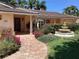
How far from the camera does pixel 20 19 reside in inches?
1208

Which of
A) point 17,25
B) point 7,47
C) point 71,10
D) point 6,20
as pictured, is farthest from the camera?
point 71,10

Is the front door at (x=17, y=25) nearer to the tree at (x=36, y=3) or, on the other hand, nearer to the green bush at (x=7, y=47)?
the green bush at (x=7, y=47)

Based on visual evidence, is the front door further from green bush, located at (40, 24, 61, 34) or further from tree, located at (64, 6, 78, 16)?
tree, located at (64, 6, 78, 16)

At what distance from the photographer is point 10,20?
81.5 feet

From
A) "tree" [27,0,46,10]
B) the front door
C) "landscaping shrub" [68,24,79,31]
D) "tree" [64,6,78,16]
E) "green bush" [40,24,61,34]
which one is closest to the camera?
"green bush" [40,24,61,34]

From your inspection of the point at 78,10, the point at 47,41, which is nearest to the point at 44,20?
the point at 47,41

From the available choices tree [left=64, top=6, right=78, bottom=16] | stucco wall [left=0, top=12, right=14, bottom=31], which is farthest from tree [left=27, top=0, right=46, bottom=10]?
stucco wall [left=0, top=12, right=14, bottom=31]

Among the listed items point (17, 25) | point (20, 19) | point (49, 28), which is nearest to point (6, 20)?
point (20, 19)

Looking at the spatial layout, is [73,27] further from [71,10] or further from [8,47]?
[71,10]

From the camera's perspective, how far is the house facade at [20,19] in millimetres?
24031

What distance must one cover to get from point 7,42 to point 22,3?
1833 inches

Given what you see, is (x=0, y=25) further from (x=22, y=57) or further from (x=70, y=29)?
(x=70, y=29)

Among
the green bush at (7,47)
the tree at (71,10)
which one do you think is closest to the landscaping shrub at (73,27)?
the green bush at (7,47)

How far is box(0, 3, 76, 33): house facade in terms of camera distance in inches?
946
